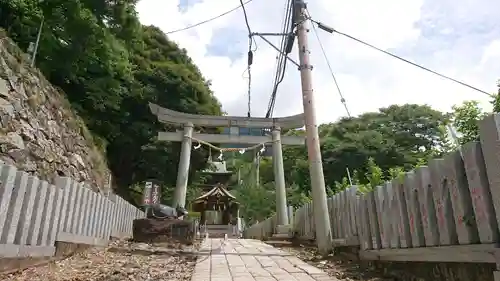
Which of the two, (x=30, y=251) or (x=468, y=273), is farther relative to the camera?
(x=30, y=251)

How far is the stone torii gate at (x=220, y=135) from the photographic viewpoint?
14.3m

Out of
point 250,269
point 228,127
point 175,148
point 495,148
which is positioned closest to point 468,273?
point 495,148

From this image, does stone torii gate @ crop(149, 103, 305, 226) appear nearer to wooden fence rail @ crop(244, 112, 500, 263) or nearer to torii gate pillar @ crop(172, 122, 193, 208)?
torii gate pillar @ crop(172, 122, 193, 208)

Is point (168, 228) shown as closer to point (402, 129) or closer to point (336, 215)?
point (336, 215)

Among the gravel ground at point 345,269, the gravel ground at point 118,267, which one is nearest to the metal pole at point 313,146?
the gravel ground at point 345,269

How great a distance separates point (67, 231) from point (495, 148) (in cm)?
468

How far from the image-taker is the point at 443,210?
267 centimetres

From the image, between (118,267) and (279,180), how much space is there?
1048 centimetres

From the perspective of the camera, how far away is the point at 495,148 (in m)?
2.11

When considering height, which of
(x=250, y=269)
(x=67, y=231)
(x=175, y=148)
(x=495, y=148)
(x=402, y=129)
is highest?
(x=402, y=129)

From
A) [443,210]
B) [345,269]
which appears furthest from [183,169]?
[443,210]

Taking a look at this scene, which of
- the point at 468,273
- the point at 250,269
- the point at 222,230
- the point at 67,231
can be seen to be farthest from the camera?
the point at 222,230

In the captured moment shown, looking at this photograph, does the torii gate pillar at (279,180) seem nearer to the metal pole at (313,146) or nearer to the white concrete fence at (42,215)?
the metal pole at (313,146)

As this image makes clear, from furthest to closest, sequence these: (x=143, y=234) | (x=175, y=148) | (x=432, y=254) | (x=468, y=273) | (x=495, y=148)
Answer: (x=175, y=148) → (x=143, y=234) → (x=432, y=254) → (x=468, y=273) → (x=495, y=148)
